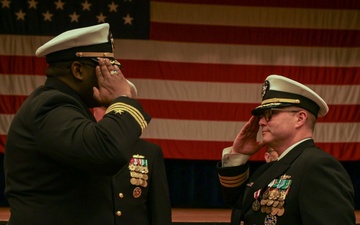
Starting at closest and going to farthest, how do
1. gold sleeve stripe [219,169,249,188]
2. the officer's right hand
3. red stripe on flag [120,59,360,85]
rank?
the officer's right hand
gold sleeve stripe [219,169,249,188]
red stripe on flag [120,59,360,85]

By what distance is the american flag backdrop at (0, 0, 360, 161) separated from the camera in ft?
20.4

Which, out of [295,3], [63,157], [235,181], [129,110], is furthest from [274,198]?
[295,3]

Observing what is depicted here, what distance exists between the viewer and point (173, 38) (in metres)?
6.37

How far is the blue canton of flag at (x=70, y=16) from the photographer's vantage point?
6.19 m

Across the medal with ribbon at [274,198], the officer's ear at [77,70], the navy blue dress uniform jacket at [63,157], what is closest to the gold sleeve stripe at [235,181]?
the medal with ribbon at [274,198]

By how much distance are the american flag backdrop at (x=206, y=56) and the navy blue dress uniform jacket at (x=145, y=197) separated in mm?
3161

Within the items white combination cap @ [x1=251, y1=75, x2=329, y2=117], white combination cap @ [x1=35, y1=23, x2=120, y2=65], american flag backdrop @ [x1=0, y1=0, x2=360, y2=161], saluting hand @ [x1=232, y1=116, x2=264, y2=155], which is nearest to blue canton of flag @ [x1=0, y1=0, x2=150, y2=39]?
american flag backdrop @ [x1=0, y1=0, x2=360, y2=161]

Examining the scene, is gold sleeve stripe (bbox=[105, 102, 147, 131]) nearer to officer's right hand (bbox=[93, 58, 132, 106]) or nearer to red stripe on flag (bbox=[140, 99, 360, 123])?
officer's right hand (bbox=[93, 58, 132, 106])

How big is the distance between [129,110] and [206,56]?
478 centimetres

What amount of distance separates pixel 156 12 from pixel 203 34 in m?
0.50

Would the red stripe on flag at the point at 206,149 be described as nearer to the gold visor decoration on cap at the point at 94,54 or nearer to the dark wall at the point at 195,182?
the dark wall at the point at 195,182

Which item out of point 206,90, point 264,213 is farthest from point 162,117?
point 264,213

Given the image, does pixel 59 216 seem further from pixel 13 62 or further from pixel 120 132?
pixel 13 62

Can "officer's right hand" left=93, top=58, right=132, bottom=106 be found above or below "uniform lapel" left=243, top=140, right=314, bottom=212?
above
